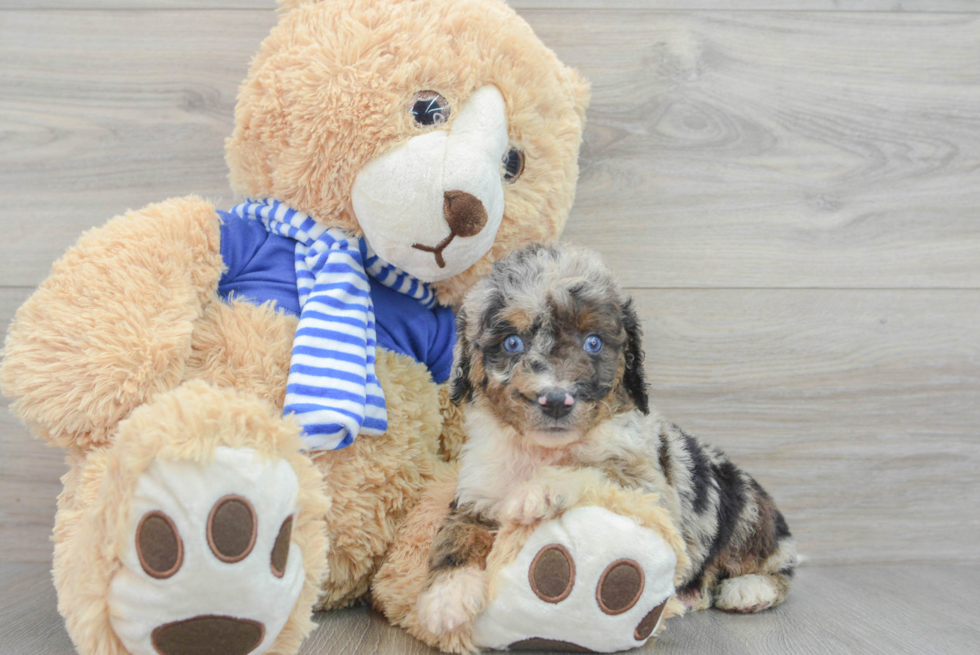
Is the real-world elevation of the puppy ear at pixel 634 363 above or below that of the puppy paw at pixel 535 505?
above

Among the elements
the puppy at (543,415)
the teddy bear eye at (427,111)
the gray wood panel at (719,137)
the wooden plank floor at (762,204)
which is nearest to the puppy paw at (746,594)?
the puppy at (543,415)

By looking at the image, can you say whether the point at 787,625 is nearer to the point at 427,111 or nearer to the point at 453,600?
the point at 453,600

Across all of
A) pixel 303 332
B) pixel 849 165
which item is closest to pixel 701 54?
pixel 849 165

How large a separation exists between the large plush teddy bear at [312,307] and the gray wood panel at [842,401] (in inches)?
25.6

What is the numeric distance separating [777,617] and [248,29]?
1878mm

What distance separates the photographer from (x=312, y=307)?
1.39 meters

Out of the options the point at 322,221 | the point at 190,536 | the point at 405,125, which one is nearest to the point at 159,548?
the point at 190,536

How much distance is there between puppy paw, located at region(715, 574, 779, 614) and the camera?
5.22 feet

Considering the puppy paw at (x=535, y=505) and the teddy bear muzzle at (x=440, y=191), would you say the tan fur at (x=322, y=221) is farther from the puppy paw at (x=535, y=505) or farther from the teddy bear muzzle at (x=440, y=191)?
the puppy paw at (x=535, y=505)

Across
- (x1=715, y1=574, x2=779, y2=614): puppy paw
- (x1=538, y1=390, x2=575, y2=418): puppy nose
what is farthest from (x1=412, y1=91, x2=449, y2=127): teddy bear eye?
(x1=715, y1=574, x2=779, y2=614): puppy paw

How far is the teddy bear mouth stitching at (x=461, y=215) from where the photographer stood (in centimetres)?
134

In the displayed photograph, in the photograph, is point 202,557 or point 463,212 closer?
point 202,557

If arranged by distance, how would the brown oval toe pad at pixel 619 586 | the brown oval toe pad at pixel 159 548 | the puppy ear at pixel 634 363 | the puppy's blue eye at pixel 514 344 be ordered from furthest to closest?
the puppy ear at pixel 634 363 < the puppy's blue eye at pixel 514 344 < the brown oval toe pad at pixel 619 586 < the brown oval toe pad at pixel 159 548

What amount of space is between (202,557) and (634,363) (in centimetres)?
80
